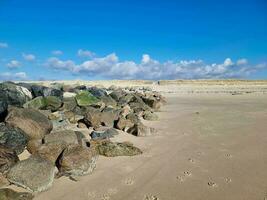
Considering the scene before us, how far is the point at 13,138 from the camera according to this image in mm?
8164

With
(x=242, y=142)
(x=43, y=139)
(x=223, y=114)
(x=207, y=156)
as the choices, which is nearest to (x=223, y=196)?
(x=207, y=156)

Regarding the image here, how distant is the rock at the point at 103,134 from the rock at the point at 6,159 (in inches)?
122

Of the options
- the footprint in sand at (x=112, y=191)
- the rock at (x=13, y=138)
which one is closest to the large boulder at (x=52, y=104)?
the rock at (x=13, y=138)

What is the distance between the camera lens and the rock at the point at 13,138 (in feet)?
26.3

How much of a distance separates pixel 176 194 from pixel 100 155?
2.95 m

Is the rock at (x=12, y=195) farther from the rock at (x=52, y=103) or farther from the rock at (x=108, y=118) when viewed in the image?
the rock at (x=52, y=103)

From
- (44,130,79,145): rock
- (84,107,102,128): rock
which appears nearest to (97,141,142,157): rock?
(44,130,79,145): rock

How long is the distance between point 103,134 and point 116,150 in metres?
2.03

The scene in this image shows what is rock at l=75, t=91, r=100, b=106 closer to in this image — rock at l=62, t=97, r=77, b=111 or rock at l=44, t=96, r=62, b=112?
rock at l=62, t=97, r=77, b=111

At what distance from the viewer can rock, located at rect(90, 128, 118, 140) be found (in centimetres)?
1003

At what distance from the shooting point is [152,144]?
31.4ft

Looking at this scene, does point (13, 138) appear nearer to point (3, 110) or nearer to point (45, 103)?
point (3, 110)

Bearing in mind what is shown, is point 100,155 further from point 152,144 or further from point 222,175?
point 222,175

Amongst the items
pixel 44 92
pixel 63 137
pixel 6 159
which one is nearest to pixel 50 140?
pixel 63 137
